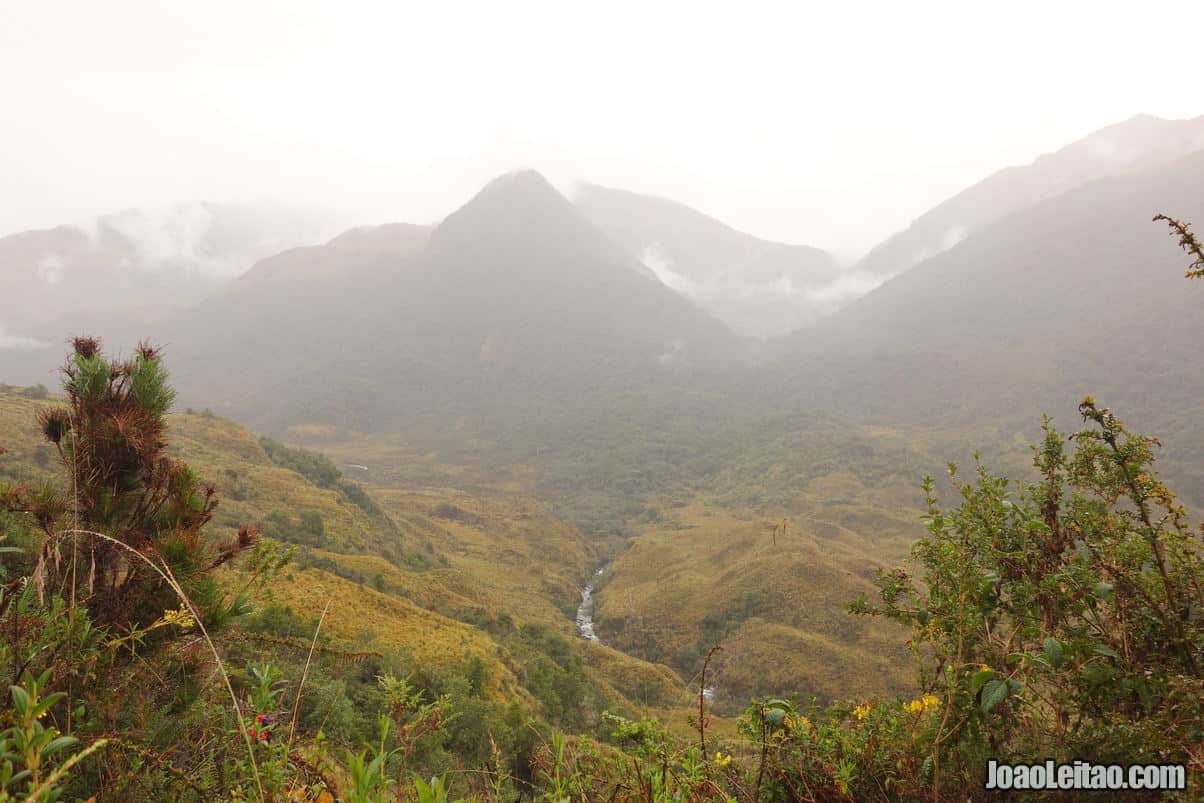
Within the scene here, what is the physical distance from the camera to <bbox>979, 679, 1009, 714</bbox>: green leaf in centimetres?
231

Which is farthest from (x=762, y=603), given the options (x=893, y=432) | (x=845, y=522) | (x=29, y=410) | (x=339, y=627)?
(x=893, y=432)

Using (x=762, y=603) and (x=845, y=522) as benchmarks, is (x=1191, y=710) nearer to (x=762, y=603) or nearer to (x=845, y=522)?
(x=762, y=603)

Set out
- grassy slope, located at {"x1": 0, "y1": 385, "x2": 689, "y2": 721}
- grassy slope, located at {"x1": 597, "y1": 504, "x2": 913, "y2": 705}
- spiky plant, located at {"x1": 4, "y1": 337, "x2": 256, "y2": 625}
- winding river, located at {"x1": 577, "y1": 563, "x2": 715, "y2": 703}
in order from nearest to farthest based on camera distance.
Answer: spiky plant, located at {"x1": 4, "y1": 337, "x2": 256, "y2": 625}
grassy slope, located at {"x1": 0, "y1": 385, "x2": 689, "y2": 721}
grassy slope, located at {"x1": 597, "y1": 504, "x2": 913, "y2": 705}
winding river, located at {"x1": 577, "y1": 563, "x2": 715, "y2": 703}

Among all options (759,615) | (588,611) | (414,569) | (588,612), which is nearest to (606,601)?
(588,611)

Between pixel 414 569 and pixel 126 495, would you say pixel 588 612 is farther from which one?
pixel 126 495

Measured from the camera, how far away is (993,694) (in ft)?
7.70

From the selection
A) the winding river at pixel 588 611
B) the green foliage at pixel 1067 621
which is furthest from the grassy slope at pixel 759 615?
the green foliage at pixel 1067 621

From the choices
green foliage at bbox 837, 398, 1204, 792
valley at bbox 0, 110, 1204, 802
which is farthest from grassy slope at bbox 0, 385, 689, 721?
green foliage at bbox 837, 398, 1204, 792

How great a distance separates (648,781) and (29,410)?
6559cm

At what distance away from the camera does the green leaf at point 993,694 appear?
2.31 meters

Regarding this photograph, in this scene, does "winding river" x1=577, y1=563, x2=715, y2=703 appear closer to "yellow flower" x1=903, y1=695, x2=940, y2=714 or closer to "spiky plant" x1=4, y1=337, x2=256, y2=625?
"yellow flower" x1=903, y1=695, x2=940, y2=714

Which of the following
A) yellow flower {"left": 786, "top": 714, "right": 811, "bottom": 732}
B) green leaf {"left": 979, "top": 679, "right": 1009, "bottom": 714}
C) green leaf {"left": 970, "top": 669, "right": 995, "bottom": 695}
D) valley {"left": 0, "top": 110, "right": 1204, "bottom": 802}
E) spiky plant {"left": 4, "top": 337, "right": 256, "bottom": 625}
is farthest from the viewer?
spiky plant {"left": 4, "top": 337, "right": 256, "bottom": 625}

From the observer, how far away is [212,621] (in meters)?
3.75

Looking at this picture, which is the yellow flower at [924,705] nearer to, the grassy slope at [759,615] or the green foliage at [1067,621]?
the green foliage at [1067,621]
